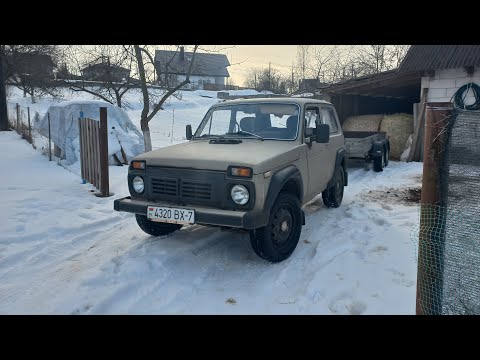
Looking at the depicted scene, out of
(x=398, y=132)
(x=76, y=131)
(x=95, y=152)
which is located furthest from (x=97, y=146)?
(x=398, y=132)

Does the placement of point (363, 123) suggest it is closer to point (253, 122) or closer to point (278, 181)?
point (253, 122)

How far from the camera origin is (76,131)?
10930mm

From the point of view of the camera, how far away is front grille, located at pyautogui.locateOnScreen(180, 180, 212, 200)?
13.6 ft

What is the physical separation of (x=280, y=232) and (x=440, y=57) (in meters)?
9.56

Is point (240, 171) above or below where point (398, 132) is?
below

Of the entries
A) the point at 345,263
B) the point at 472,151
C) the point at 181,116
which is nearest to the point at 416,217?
the point at 345,263

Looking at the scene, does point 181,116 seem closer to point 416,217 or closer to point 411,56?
point 411,56

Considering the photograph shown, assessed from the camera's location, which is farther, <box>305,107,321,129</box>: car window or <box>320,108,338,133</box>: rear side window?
<box>320,108,338,133</box>: rear side window

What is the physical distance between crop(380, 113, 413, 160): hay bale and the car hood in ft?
31.6

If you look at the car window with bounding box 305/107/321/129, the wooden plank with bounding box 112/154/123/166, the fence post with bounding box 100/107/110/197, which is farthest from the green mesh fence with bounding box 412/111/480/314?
the wooden plank with bounding box 112/154/123/166

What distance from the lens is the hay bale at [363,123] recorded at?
14.2 metres

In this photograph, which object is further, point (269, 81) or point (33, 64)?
point (269, 81)

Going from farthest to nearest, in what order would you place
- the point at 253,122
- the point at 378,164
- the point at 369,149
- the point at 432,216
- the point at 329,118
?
the point at 378,164 < the point at 369,149 < the point at 329,118 < the point at 253,122 < the point at 432,216

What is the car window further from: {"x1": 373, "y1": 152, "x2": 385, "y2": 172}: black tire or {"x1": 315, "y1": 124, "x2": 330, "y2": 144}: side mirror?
{"x1": 373, "y1": 152, "x2": 385, "y2": 172}: black tire
